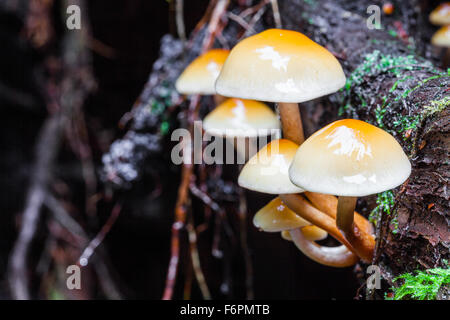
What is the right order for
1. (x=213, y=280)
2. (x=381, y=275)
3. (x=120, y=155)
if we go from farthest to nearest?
(x=213, y=280), (x=120, y=155), (x=381, y=275)

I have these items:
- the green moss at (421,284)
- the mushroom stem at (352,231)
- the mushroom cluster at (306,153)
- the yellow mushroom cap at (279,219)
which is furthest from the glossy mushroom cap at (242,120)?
the green moss at (421,284)

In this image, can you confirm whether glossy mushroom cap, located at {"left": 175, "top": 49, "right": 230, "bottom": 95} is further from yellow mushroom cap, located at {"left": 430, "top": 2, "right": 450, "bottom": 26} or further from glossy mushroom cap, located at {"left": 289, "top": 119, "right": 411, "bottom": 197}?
yellow mushroom cap, located at {"left": 430, "top": 2, "right": 450, "bottom": 26}

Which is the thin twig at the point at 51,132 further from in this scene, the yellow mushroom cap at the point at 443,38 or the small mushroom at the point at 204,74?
the yellow mushroom cap at the point at 443,38

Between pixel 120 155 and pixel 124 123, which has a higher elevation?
pixel 124 123

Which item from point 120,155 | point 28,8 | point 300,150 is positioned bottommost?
point 120,155

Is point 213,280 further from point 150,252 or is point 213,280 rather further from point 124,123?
point 124,123

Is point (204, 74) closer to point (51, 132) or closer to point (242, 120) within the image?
point (242, 120)

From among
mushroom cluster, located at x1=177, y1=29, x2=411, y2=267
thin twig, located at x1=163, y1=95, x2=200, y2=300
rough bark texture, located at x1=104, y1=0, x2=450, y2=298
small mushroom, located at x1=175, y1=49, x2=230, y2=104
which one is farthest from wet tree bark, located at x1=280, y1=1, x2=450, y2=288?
thin twig, located at x1=163, y1=95, x2=200, y2=300
